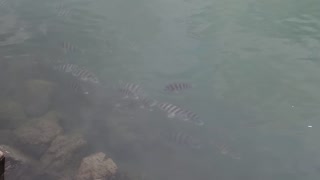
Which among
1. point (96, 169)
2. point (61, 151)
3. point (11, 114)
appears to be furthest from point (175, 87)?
point (11, 114)

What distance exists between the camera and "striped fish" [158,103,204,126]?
26.9 feet

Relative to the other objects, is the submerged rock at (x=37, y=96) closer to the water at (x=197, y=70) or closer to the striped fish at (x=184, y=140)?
the water at (x=197, y=70)

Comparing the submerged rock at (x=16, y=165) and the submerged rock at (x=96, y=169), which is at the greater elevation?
the submerged rock at (x=96, y=169)

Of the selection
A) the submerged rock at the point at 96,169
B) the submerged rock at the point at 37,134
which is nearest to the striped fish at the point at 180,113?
the submerged rock at the point at 96,169

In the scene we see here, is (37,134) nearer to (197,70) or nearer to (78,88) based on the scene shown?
(78,88)

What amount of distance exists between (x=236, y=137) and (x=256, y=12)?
7.61 meters

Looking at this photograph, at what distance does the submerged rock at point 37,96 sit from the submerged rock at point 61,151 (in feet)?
5.54

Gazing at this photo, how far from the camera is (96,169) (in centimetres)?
640

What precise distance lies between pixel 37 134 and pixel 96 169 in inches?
70.4

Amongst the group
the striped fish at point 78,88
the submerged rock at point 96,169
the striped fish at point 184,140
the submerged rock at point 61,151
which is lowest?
the striped fish at point 184,140

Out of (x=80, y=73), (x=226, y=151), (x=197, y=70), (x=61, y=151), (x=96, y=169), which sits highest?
(x=96, y=169)

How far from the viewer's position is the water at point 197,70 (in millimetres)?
8211

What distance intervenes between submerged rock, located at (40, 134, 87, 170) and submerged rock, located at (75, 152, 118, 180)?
692 millimetres

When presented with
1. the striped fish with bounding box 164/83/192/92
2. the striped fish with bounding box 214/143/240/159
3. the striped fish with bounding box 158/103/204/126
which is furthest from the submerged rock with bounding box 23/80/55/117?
the striped fish with bounding box 214/143/240/159
